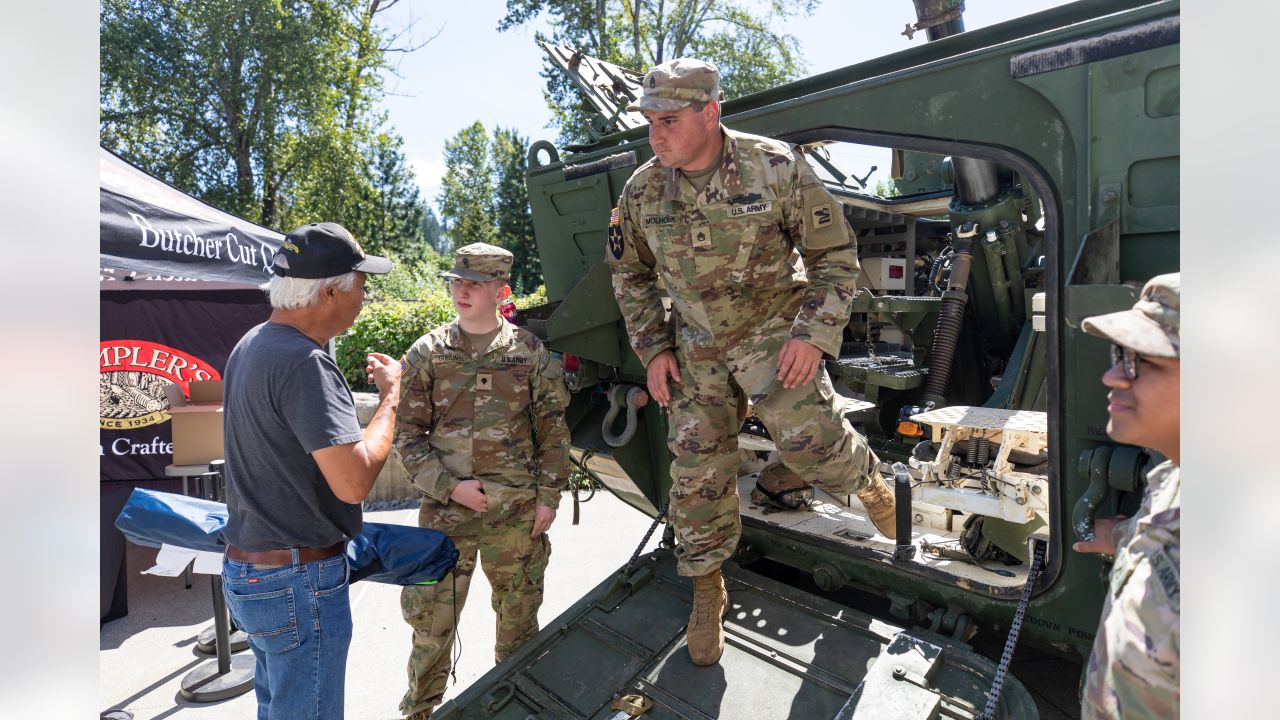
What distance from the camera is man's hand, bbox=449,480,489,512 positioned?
3.05 meters

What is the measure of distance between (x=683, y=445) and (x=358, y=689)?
7.34ft

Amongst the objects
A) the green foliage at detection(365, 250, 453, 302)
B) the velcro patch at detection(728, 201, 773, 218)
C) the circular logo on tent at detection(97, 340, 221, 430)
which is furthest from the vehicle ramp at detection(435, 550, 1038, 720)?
the green foliage at detection(365, 250, 453, 302)

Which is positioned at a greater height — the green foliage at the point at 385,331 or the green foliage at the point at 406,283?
the green foliage at the point at 406,283

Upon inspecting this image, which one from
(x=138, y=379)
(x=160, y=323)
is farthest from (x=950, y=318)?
(x=138, y=379)

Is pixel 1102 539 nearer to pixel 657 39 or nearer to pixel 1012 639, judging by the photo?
pixel 1012 639

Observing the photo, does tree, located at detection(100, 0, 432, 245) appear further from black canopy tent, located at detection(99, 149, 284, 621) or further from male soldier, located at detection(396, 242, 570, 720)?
male soldier, located at detection(396, 242, 570, 720)

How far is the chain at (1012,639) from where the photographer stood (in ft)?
7.35

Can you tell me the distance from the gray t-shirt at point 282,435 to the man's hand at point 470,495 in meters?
0.76

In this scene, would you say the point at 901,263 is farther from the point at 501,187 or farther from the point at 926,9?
the point at 501,187

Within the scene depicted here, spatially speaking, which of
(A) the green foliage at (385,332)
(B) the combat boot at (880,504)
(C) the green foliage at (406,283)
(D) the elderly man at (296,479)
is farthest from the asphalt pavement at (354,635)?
(C) the green foliage at (406,283)

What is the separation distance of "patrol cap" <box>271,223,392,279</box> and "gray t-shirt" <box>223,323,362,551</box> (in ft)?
0.58

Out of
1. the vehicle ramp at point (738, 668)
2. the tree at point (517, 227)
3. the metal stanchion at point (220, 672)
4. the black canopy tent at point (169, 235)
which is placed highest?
the tree at point (517, 227)

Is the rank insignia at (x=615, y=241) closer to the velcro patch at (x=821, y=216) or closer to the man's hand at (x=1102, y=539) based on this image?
the velcro patch at (x=821, y=216)

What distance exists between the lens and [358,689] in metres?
3.84
